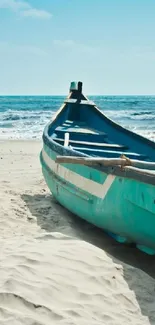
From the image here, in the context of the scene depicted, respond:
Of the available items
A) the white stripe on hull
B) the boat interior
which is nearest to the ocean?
the boat interior

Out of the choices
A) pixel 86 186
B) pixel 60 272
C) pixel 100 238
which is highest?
pixel 86 186

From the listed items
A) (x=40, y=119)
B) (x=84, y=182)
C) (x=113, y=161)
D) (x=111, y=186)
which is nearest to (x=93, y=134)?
(x=84, y=182)

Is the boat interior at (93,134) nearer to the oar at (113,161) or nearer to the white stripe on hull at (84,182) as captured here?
the white stripe on hull at (84,182)

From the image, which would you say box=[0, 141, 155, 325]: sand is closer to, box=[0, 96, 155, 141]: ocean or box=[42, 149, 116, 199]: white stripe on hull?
box=[42, 149, 116, 199]: white stripe on hull

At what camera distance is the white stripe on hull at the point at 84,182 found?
401 cm

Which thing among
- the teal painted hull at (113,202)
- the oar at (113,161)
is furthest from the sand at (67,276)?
the oar at (113,161)

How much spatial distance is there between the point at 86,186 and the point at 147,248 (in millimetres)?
1040

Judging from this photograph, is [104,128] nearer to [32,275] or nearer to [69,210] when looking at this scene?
[69,210]

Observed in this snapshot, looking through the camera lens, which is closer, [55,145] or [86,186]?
[86,186]

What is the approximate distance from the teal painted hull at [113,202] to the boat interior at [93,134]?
3.55 ft

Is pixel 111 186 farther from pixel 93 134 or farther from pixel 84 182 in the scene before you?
pixel 93 134

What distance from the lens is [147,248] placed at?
12.1 ft

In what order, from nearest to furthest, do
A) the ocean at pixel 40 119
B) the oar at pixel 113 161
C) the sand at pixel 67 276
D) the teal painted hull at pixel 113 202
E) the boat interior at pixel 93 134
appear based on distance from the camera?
the sand at pixel 67 276 → the teal painted hull at pixel 113 202 → the oar at pixel 113 161 → the boat interior at pixel 93 134 → the ocean at pixel 40 119

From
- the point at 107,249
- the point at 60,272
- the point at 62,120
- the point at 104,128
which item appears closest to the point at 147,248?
the point at 107,249
